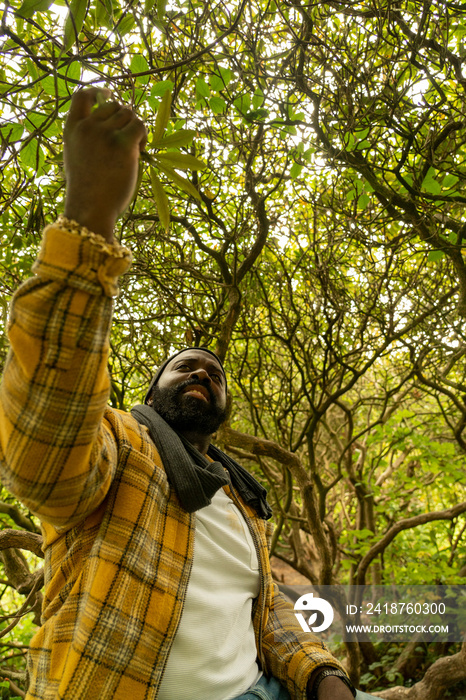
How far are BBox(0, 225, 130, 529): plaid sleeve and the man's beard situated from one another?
108 centimetres

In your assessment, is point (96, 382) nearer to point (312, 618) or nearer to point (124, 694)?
point (124, 694)

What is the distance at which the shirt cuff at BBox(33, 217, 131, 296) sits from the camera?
33.0 inches

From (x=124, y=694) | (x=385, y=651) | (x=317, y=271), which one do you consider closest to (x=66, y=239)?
(x=124, y=694)

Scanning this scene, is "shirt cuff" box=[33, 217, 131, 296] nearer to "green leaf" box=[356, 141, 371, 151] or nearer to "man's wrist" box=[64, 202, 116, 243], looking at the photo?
"man's wrist" box=[64, 202, 116, 243]

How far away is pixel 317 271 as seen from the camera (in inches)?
140

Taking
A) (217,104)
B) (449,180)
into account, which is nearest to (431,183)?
(449,180)

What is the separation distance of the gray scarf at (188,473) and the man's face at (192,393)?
0.20m

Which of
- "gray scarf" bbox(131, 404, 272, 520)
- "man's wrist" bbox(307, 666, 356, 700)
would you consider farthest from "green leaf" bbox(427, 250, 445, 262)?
"man's wrist" bbox(307, 666, 356, 700)

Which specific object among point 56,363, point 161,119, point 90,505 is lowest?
point 90,505

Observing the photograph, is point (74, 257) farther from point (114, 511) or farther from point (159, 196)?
point (114, 511)

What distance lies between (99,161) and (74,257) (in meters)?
0.20

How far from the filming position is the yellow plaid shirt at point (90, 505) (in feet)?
2.77

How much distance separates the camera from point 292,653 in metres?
1.63

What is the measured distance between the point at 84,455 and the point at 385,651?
5160 millimetres
